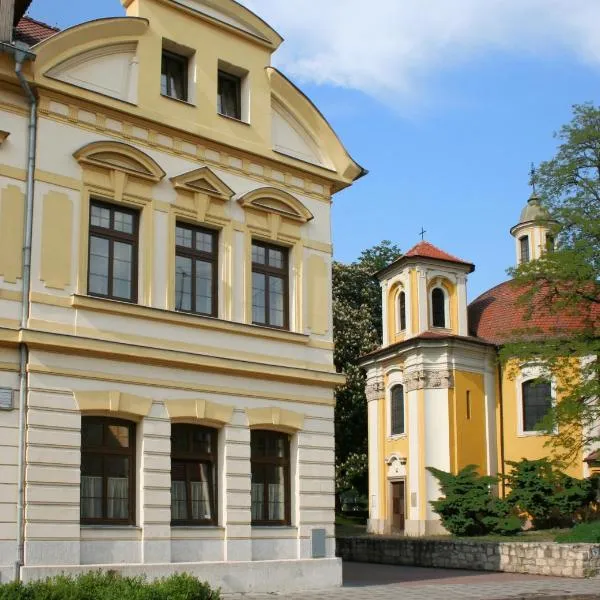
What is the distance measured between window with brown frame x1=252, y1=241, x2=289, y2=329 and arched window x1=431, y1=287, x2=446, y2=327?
940 inches

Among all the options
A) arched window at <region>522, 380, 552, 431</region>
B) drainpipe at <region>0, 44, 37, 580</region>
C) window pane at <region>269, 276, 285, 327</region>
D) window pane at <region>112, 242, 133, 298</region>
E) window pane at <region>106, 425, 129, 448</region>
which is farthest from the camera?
arched window at <region>522, 380, 552, 431</region>

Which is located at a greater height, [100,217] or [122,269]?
[100,217]

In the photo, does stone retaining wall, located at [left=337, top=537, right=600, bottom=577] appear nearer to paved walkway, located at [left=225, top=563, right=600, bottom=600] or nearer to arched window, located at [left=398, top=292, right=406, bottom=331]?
paved walkway, located at [left=225, top=563, right=600, bottom=600]

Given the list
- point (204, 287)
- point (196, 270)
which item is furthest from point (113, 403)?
point (196, 270)

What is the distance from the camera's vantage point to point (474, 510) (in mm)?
35344

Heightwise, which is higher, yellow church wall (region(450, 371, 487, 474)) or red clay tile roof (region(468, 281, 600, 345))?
red clay tile roof (region(468, 281, 600, 345))

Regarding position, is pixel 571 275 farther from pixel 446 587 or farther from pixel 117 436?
pixel 117 436

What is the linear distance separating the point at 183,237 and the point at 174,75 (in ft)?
11.0

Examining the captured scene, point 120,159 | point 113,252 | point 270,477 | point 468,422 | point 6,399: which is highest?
point 120,159

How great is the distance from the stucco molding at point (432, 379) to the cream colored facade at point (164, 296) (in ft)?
68.7

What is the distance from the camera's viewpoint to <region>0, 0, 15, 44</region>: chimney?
679 inches

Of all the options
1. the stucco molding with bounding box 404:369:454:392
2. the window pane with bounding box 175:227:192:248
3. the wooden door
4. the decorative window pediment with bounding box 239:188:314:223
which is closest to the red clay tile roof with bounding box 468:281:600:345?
the stucco molding with bounding box 404:369:454:392

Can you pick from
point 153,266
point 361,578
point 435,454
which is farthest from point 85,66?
point 435,454

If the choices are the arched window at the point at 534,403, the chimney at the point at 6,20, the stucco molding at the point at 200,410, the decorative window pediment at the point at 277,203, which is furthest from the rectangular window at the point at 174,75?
the arched window at the point at 534,403
